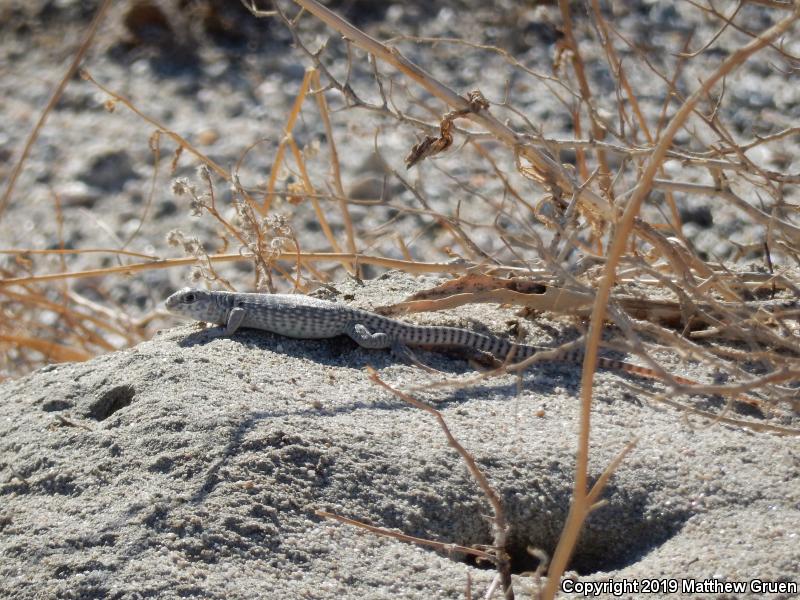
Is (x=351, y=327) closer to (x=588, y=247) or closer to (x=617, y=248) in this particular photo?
(x=588, y=247)

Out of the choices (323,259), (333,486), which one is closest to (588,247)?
(323,259)

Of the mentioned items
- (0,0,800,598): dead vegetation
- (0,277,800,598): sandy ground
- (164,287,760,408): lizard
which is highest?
(0,0,800,598): dead vegetation

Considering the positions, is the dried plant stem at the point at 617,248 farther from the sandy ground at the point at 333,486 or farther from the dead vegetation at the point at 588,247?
the sandy ground at the point at 333,486

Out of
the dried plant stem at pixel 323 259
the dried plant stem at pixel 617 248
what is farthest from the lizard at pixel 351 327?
the dried plant stem at pixel 617 248

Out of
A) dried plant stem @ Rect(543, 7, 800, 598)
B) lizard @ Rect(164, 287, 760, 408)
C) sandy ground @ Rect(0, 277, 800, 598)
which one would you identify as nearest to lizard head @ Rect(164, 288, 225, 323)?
lizard @ Rect(164, 287, 760, 408)

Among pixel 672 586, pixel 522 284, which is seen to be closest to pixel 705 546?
pixel 672 586

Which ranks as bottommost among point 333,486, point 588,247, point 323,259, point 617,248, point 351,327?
point 333,486

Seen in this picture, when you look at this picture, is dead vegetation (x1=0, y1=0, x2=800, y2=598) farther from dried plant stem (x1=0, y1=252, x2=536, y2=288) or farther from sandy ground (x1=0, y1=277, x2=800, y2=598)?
sandy ground (x1=0, y1=277, x2=800, y2=598)

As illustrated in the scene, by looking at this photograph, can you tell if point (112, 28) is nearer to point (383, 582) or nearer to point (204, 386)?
point (204, 386)
